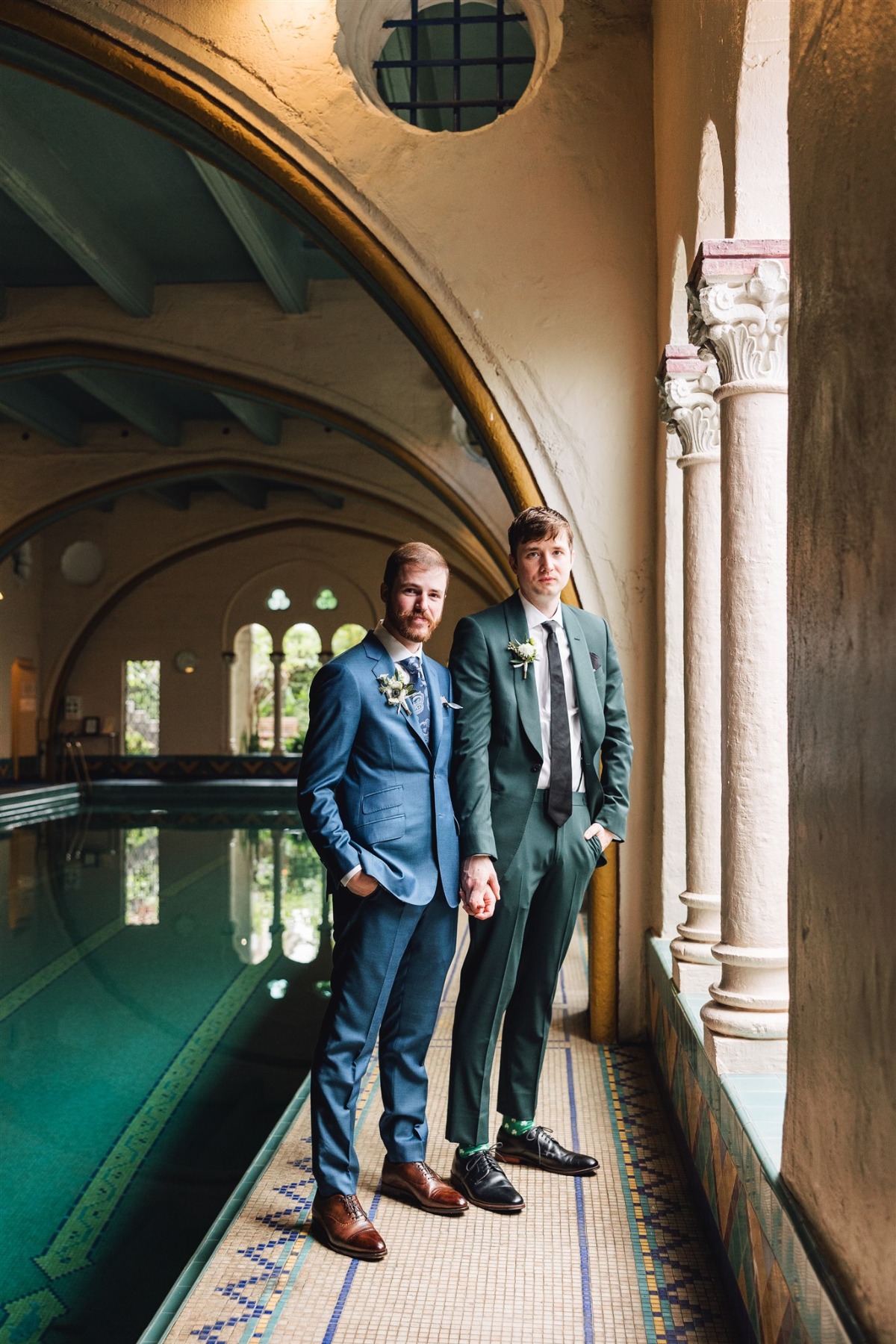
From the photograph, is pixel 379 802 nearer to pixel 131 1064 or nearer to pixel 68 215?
pixel 131 1064

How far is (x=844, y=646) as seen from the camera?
1.49m

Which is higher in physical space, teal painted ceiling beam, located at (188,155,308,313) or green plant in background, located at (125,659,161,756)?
teal painted ceiling beam, located at (188,155,308,313)

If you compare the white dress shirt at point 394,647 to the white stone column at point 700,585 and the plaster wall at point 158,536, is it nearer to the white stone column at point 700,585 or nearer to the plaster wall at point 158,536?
the white stone column at point 700,585

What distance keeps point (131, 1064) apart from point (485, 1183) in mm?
2515

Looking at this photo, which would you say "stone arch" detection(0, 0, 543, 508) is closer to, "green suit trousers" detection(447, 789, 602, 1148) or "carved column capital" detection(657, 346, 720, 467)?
"carved column capital" detection(657, 346, 720, 467)

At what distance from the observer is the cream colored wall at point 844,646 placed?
1.33 metres

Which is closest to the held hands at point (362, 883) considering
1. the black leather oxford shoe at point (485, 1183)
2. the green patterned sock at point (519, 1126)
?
the black leather oxford shoe at point (485, 1183)

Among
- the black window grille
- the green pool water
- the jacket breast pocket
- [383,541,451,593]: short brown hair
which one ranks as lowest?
the green pool water

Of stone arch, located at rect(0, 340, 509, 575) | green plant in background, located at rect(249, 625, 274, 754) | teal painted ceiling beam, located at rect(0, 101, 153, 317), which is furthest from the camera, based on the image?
green plant in background, located at rect(249, 625, 274, 754)

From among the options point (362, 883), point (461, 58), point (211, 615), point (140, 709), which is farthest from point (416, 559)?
point (140, 709)

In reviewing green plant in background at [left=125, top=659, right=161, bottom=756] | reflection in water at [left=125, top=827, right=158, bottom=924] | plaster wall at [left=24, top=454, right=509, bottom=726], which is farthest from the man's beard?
green plant in background at [left=125, top=659, right=161, bottom=756]

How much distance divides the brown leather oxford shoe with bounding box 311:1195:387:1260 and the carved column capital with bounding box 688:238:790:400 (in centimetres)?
219

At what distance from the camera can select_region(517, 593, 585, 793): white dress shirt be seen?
277 centimetres

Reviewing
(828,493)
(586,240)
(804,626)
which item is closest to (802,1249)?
(804,626)
